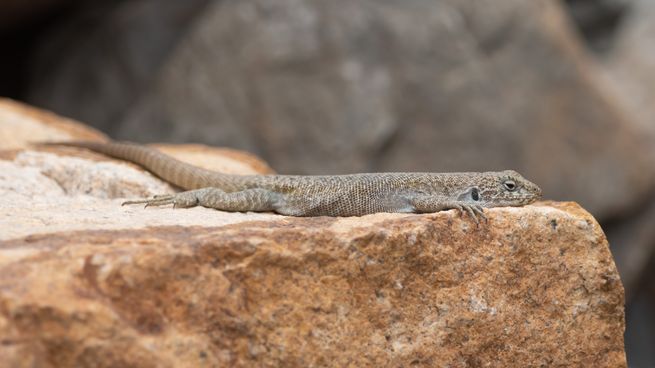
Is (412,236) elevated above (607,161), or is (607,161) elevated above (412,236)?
(607,161)

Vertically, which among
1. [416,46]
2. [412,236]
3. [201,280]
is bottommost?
[201,280]

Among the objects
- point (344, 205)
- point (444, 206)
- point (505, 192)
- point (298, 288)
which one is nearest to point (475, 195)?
point (505, 192)

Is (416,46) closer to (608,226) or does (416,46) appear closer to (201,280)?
(608,226)

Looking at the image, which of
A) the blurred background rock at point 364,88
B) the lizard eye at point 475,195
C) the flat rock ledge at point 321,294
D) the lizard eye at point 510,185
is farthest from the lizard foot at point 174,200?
the blurred background rock at point 364,88

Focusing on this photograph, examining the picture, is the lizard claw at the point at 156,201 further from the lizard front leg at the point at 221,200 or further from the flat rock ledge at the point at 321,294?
the flat rock ledge at the point at 321,294

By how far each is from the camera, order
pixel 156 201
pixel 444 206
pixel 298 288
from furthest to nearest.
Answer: pixel 156 201
pixel 444 206
pixel 298 288

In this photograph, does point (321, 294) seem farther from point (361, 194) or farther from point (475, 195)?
point (475, 195)

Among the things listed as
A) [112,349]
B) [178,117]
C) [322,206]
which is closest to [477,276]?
[322,206]
